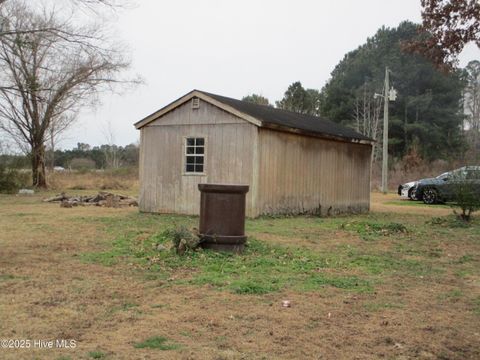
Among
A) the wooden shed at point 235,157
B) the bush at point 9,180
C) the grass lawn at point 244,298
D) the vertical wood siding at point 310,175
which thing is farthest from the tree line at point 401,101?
the grass lawn at point 244,298

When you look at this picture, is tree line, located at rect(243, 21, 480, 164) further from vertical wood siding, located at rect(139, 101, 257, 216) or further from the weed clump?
the weed clump

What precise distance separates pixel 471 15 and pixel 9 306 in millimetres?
12688

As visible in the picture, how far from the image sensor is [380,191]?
109 feet

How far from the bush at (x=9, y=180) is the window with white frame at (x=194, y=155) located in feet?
50.0

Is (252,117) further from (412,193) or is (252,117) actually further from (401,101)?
(401,101)

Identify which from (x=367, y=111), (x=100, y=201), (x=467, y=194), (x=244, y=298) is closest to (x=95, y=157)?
(x=367, y=111)

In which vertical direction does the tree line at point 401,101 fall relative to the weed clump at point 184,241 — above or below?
above

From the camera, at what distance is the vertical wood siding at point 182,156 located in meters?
14.9

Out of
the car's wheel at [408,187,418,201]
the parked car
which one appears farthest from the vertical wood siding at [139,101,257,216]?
the parked car

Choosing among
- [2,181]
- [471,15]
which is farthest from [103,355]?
[2,181]

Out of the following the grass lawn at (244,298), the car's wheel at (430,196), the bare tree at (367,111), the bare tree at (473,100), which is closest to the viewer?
the grass lawn at (244,298)

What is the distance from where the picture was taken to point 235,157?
1502cm

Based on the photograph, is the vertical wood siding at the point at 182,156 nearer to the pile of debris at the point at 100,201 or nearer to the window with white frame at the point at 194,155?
the window with white frame at the point at 194,155

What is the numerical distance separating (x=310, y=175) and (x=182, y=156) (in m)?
4.03
